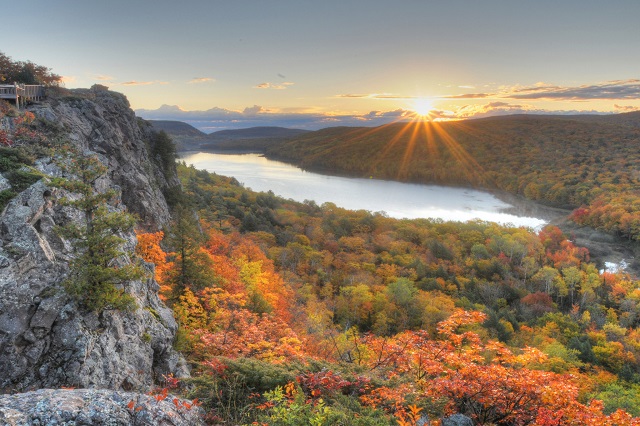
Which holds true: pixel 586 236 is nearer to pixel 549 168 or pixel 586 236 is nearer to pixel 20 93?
pixel 549 168

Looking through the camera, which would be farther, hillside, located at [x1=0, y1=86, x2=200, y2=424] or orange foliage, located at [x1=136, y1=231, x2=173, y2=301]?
orange foliage, located at [x1=136, y1=231, x2=173, y2=301]

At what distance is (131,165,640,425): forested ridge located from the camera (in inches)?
345

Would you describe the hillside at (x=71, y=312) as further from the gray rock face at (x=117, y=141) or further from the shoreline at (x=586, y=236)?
the shoreline at (x=586, y=236)

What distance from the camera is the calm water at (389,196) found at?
111062 mm

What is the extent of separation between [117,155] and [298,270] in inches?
1236

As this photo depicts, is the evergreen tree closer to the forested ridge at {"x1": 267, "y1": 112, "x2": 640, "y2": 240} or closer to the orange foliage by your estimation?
the orange foliage

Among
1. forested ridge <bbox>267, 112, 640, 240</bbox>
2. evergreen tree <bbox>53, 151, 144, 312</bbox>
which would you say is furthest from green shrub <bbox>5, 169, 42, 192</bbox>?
forested ridge <bbox>267, 112, 640, 240</bbox>

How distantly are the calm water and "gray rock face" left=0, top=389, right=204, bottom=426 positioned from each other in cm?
10149

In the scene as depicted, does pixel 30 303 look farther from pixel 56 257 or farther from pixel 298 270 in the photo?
pixel 298 270

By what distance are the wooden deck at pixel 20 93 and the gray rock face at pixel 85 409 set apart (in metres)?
23.0

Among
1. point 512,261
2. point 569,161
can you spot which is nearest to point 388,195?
point 512,261

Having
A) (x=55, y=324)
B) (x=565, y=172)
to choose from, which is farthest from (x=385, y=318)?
(x=565, y=172)

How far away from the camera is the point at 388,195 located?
135m

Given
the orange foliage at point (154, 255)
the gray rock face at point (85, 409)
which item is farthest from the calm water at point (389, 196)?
the gray rock face at point (85, 409)
